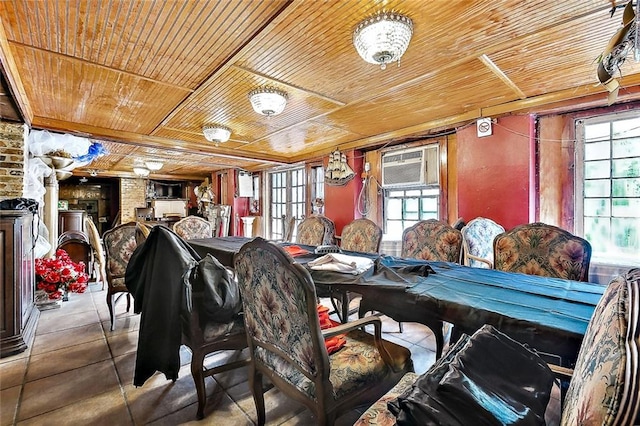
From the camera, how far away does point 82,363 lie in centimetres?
211

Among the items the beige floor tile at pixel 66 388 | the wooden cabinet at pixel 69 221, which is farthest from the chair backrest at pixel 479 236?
the wooden cabinet at pixel 69 221

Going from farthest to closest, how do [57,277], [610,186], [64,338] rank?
1. [57,277]
2. [610,186]
3. [64,338]

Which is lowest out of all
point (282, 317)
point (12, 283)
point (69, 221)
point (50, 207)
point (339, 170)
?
point (12, 283)

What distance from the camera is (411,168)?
4117mm

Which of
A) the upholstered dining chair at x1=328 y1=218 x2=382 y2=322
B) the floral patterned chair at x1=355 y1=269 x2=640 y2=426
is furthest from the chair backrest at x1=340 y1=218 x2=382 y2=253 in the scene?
the floral patterned chair at x1=355 y1=269 x2=640 y2=426

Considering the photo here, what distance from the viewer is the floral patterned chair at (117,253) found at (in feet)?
8.93

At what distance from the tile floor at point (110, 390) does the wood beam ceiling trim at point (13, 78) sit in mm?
2063

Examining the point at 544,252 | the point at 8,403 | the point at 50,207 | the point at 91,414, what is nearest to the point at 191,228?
the point at 50,207

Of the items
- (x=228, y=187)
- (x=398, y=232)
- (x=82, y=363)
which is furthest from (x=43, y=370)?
(x=228, y=187)

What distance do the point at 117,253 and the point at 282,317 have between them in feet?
8.09

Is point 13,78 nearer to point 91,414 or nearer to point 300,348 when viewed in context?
point 91,414

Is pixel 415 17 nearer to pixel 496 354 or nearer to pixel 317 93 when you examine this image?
pixel 317 93

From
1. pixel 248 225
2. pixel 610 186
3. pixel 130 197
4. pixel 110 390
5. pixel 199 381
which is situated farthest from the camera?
pixel 130 197

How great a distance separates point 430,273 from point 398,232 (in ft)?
9.10
